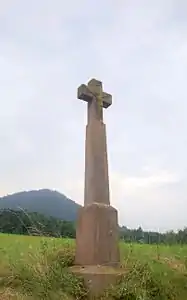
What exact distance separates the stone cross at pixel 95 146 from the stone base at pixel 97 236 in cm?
22

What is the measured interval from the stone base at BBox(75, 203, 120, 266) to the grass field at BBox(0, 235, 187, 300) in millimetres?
280

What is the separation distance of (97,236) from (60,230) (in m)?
2.24

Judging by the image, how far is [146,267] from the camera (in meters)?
6.14

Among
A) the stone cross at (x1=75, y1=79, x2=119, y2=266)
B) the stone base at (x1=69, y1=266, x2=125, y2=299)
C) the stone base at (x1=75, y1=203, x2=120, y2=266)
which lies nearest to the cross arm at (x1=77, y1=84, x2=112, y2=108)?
the stone cross at (x1=75, y1=79, x2=119, y2=266)

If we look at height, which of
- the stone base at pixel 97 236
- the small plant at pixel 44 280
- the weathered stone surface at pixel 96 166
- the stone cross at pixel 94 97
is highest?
the stone cross at pixel 94 97

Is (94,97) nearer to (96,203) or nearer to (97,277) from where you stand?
(96,203)

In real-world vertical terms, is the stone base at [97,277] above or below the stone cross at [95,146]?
below

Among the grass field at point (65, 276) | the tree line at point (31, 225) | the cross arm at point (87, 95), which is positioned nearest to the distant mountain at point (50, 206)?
the tree line at point (31, 225)

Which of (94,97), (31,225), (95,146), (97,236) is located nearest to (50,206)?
(31,225)

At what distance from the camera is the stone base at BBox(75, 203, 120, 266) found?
6.20 meters

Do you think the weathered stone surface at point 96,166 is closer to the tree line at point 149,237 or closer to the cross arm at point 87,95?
the cross arm at point 87,95

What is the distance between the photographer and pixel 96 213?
20.9ft

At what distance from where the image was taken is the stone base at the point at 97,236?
6.20m

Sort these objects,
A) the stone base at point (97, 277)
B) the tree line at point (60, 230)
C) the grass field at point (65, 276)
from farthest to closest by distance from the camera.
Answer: the tree line at point (60, 230), the stone base at point (97, 277), the grass field at point (65, 276)
